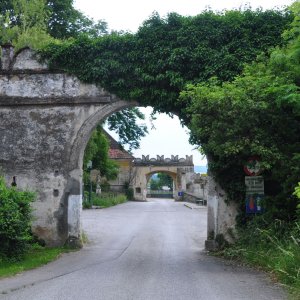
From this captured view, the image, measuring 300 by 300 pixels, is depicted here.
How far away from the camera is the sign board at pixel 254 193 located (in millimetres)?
13133

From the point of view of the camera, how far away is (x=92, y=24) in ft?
102

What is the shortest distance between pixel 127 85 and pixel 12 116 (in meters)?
3.81

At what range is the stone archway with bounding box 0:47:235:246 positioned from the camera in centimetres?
1477

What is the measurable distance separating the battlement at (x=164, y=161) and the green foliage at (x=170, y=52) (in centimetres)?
4417

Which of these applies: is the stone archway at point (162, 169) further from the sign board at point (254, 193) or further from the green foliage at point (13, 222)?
the green foliage at point (13, 222)

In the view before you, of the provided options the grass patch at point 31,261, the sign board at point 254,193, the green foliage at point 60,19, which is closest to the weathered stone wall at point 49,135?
the grass patch at point 31,261

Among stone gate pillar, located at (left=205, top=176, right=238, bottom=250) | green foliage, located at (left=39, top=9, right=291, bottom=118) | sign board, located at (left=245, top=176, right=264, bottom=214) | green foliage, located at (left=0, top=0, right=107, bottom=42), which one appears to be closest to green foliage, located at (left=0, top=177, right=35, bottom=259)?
green foliage, located at (left=39, top=9, right=291, bottom=118)

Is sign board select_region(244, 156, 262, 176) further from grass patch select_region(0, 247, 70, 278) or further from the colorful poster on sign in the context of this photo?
grass patch select_region(0, 247, 70, 278)

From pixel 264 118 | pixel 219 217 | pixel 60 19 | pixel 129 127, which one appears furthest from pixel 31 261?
pixel 129 127

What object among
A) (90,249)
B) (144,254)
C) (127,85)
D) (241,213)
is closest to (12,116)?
(127,85)

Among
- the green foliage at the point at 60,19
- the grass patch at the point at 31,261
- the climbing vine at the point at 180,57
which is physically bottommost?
the grass patch at the point at 31,261

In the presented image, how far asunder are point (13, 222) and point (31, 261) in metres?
1.16

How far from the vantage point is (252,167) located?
12.8 meters

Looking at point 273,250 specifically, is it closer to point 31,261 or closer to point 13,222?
point 31,261
